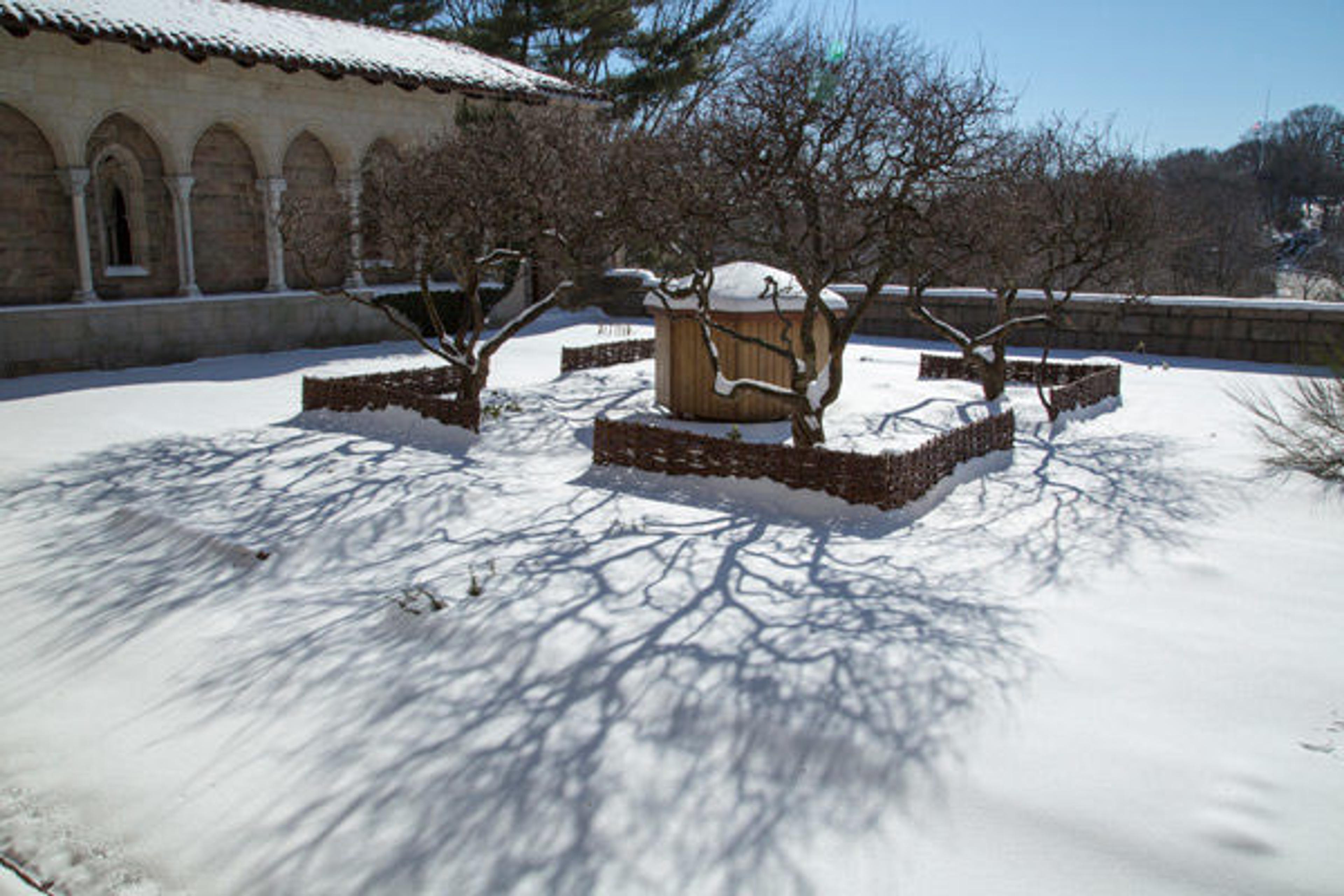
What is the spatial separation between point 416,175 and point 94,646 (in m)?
8.83

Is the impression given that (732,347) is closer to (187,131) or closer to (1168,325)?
(1168,325)

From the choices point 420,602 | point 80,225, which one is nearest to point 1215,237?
point 80,225

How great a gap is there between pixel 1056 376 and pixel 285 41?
621 inches

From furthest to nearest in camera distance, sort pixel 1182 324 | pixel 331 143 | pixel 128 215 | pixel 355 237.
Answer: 1. pixel 331 143
2. pixel 355 237
3. pixel 128 215
4. pixel 1182 324

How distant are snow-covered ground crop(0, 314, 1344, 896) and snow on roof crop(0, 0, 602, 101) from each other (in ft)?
31.1

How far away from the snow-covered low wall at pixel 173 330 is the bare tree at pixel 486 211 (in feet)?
13.5

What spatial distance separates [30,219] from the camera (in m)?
17.8

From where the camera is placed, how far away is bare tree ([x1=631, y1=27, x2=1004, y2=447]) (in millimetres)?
10219

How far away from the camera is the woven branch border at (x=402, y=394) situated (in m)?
12.6

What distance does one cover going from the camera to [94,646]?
6.70 metres

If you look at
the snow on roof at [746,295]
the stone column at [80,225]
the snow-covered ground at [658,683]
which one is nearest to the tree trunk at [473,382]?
the snow on roof at [746,295]

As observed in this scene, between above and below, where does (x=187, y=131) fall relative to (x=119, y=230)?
above

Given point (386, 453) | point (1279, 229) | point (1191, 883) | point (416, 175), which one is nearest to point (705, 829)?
point (1191, 883)

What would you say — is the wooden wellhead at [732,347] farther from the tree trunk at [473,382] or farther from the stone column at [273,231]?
the stone column at [273,231]
